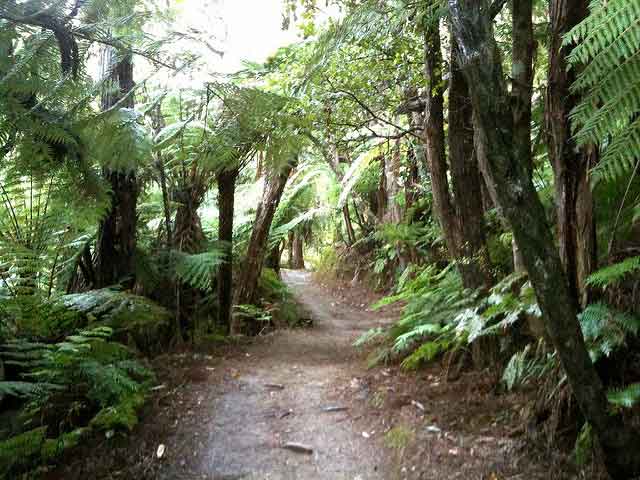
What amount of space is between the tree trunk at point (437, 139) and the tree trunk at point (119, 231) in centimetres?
279

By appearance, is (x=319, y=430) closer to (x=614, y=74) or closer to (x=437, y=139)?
(x=437, y=139)

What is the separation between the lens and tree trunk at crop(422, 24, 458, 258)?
3828 mm

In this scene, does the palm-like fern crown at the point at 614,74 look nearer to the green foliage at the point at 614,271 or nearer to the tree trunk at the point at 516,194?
the tree trunk at the point at 516,194

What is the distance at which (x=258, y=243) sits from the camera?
6.50 meters

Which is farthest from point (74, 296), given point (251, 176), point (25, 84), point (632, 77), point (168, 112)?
point (251, 176)

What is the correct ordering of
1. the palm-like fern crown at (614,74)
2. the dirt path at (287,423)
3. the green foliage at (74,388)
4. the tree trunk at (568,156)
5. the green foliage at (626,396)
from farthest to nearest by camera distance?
the green foliage at (74,388)
the dirt path at (287,423)
the tree trunk at (568,156)
the green foliage at (626,396)
the palm-like fern crown at (614,74)

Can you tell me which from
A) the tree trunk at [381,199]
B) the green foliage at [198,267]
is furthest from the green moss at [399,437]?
the tree trunk at [381,199]

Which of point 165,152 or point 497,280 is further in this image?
point 165,152

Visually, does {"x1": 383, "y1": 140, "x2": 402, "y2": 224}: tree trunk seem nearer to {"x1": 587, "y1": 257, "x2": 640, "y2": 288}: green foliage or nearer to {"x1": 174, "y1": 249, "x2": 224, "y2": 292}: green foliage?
{"x1": 174, "y1": 249, "x2": 224, "y2": 292}: green foliage

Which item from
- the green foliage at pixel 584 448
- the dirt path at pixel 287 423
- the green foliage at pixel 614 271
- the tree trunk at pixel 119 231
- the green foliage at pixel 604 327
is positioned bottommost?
the dirt path at pixel 287 423

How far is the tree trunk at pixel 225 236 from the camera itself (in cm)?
588

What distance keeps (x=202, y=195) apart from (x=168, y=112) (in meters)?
1.02

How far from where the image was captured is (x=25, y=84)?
2729mm

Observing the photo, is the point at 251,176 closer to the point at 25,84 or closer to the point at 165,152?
the point at 165,152
